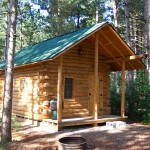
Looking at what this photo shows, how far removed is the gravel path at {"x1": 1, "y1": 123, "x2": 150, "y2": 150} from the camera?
28.5 ft

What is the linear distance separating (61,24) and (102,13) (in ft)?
20.0

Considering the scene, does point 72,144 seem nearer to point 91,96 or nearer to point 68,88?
point 68,88

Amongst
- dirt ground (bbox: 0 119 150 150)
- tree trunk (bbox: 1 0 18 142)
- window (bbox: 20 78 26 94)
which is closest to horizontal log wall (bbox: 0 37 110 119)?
window (bbox: 20 78 26 94)

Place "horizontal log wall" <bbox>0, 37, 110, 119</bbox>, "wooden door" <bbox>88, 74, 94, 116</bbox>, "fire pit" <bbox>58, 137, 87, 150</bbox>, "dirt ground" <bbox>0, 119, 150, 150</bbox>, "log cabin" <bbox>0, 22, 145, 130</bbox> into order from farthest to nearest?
"wooden door" <bbox>88, 74, 94, 116</bbox> → "horizontal log wall" <bbox>0, 37, 110, 119</bbox> → "log cabin" <bbox>0, 22, 145, 130</bbox> → "dirt ground" <bbox>0, 119, 150, 150</bbox> → "fire pit" <bbox>58, 137, 87, 150</bbox>

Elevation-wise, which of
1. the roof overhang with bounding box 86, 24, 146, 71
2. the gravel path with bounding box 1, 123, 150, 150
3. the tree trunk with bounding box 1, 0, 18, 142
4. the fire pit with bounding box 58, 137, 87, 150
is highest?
the roof overhang with bounding box 86, 24, 146, 71

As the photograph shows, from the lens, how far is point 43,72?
12516 millimetres

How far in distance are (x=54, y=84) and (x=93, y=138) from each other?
3.98 meters

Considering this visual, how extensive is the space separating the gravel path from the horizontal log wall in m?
1.31

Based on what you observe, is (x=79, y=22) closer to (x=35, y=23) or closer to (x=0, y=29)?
(x=35, y=23)

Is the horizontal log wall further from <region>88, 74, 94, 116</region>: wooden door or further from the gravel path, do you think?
the gravel path

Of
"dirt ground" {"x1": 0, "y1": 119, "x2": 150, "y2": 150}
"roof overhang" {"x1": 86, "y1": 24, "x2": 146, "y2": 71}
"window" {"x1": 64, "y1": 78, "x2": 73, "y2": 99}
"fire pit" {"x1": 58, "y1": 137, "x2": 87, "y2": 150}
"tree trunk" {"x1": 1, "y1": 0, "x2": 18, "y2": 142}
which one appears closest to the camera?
"fire pit" {"x1": 58, "y1": 137, "x2": 87, "y2": 150}

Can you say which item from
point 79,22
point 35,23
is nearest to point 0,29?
point 35,23

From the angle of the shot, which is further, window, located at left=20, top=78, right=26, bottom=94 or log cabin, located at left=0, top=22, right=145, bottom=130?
window, located at left=20, top=78, right=26, bottom=94

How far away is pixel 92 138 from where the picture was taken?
968 centimetres
